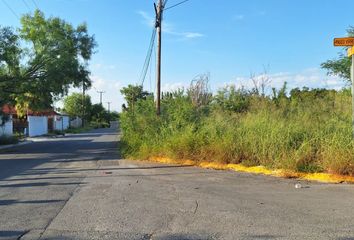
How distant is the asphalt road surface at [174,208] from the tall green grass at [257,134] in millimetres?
1245

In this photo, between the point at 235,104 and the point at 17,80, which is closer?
the point at 235,104

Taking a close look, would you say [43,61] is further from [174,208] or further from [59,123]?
[59,123]

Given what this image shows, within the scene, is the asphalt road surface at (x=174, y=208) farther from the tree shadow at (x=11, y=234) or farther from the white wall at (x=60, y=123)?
the white wall at (x=60, y=123)

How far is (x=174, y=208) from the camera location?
8102 mm

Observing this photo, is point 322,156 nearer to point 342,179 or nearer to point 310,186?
point 342,179

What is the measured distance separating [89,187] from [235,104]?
12.0 metres

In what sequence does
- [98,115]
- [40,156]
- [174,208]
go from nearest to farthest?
[174,208]
[40,156]
[98,115]

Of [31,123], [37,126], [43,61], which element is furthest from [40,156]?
[37,126]

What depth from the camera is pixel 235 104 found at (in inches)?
846

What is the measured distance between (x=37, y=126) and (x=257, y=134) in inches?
1766

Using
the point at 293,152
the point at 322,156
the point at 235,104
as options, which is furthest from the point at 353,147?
the point at 235,104

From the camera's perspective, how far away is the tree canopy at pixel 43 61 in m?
27.3

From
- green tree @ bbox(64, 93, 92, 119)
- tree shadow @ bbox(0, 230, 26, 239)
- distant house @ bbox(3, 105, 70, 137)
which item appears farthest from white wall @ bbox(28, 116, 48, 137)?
tree shadow @ bbox(0, 230, 26, 239)

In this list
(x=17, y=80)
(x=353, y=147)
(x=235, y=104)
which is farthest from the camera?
(x=17, y=80)
